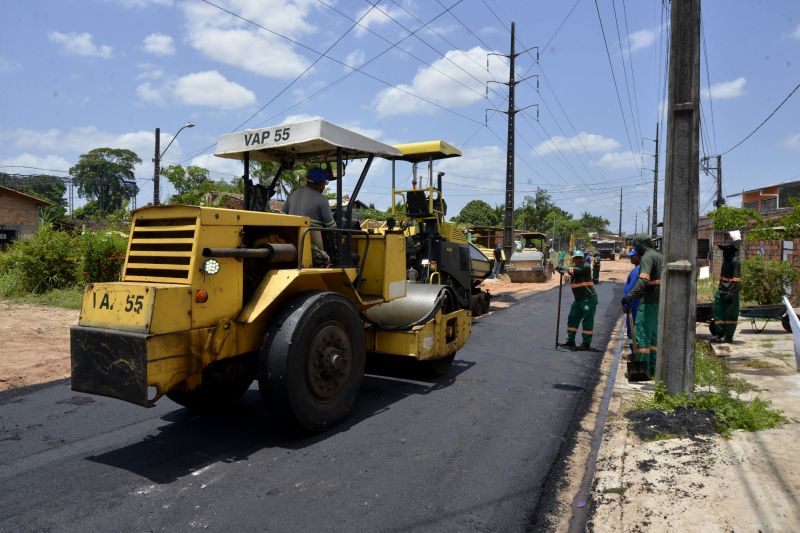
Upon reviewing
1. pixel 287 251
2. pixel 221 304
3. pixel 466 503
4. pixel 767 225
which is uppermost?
pixel 767 225

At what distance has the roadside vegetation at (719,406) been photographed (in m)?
4.49

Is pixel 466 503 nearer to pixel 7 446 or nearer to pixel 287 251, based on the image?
pixel 287 251

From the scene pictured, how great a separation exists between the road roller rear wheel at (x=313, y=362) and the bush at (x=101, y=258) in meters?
10.8

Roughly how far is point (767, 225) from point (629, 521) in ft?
38.0

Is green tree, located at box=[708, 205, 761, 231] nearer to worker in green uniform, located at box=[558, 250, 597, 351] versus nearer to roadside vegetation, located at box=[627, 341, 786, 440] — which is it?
worker in green uniform, located at box=[558, 250, 597, 351]

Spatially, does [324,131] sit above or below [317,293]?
above

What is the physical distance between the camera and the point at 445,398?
5.82m

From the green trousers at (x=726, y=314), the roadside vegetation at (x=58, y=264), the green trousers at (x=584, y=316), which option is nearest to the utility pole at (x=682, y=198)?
the green trousers at (x=584, y=316)

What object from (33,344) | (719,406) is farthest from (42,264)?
(719,406)

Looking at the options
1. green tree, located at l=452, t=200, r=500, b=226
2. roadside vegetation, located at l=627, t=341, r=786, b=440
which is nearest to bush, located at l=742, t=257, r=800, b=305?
roadside vegetation, located at l=627, t=341, r=786, b=440

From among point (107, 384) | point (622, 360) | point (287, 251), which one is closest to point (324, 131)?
point (287, 251)

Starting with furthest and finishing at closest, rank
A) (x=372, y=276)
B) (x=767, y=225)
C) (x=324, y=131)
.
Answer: (x=767, y=225) → (x=372, y=276) → (x=324, y=131)

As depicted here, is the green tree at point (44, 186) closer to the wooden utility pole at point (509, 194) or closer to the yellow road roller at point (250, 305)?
the wooden utility pole at point (509, 194)

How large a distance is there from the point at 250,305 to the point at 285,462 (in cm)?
119
